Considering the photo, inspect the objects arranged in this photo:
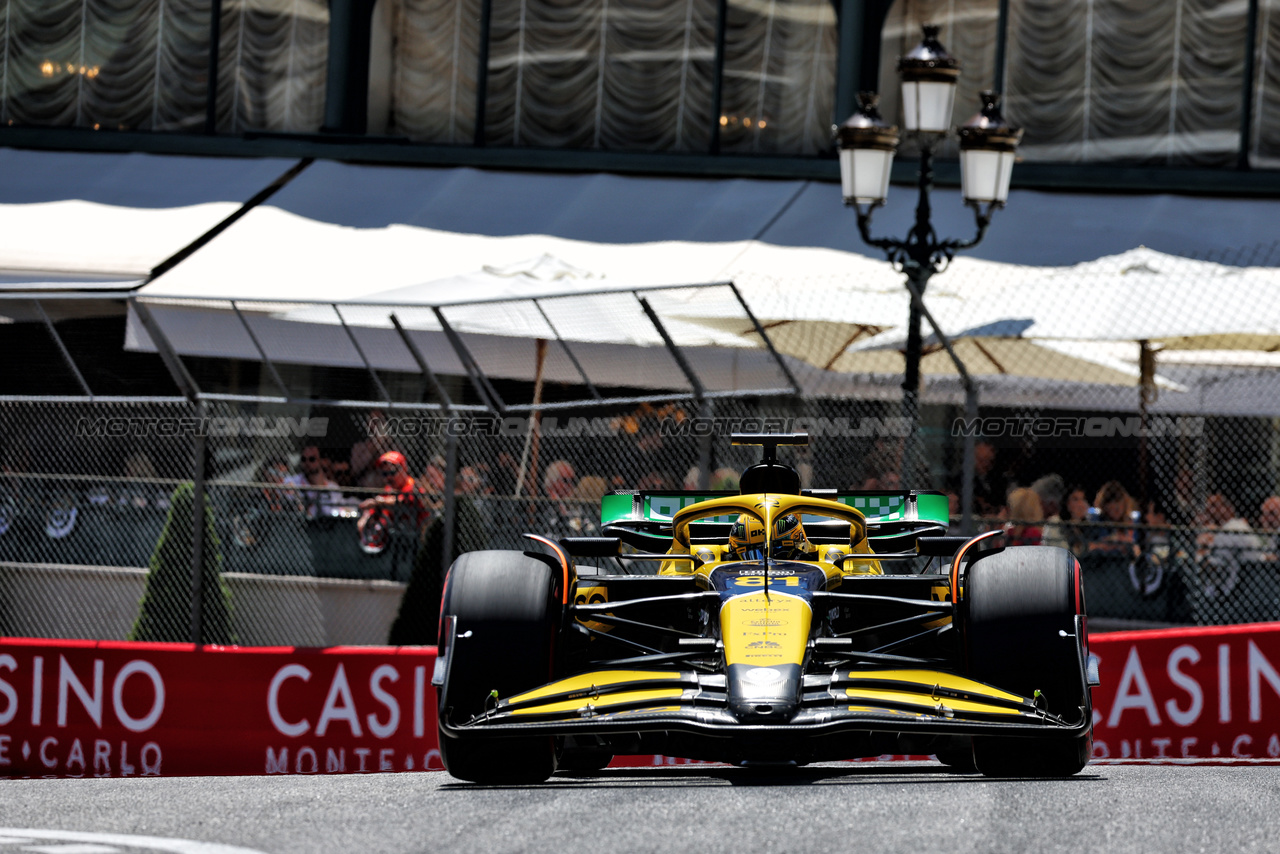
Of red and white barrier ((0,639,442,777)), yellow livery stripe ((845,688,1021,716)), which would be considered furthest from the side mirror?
red and white barrier ((0,639,442,777))

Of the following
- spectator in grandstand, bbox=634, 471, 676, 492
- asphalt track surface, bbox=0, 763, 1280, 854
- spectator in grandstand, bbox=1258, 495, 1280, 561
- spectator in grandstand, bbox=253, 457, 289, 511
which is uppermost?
spectator in grandstand, bbox=253, 457, 289, 511

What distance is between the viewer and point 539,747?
6.34m

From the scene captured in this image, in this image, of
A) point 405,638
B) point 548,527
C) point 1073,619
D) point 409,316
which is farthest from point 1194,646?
point 409,316

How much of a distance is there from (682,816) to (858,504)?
3070mm

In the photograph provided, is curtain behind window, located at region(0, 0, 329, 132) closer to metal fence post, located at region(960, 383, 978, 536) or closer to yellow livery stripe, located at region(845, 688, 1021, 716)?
metal fence post, located at region(960, 383, 978, 536)

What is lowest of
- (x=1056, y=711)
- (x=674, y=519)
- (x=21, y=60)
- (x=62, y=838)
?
(x=62, y=838)

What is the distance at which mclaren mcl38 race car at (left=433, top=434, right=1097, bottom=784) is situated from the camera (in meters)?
5.67

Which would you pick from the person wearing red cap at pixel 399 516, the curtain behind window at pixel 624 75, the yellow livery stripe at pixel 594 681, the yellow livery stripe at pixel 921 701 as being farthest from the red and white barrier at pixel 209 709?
the curtain behind window at pixel 624 75

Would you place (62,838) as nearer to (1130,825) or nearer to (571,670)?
(571,670)

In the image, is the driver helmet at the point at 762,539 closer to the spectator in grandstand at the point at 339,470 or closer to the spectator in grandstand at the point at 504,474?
the spectator in grandstand at the point at 504,474

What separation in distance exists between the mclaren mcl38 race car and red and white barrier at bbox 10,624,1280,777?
1.89m

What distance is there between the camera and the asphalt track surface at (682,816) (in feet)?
15.6

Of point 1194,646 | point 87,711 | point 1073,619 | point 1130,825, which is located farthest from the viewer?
point 87,711

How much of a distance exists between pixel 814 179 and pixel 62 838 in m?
14.0
